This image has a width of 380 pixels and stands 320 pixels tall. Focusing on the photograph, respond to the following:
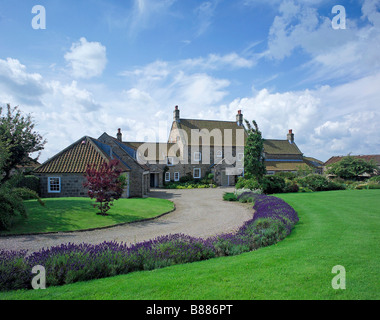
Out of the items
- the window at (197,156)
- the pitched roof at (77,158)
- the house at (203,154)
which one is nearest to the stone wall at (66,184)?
the pitched roof at (77,158)

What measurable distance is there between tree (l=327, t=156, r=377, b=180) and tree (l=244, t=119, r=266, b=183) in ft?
76.8

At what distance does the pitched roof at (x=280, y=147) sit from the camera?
2027 inches

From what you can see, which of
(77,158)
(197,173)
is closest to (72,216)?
(77,158)

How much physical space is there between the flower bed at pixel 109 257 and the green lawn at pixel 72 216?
541cm

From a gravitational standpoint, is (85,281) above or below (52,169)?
below

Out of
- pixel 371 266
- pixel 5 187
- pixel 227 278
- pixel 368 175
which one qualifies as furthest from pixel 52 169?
pixel 368 175

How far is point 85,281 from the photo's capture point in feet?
20.0

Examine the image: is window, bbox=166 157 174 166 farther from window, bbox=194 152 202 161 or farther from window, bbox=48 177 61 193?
window, bbox=48 177 61 193

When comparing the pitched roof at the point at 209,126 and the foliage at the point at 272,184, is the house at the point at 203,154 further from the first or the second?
the foliage at the point at 272,184
